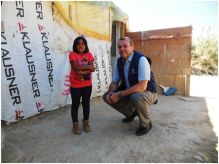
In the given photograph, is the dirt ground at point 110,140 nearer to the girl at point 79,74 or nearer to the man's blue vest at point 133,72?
the girl at point 79,74

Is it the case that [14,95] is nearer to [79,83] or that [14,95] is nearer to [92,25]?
[79,83]

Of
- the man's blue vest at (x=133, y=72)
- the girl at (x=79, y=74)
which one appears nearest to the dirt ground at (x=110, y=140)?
the girl at (x=79, y=74)

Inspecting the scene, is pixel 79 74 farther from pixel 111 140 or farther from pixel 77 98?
pixel 111 140

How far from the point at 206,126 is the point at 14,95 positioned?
316 centimetres

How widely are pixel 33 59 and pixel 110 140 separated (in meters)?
2.09

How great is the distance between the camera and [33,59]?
430cm

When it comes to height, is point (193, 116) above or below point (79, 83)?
below

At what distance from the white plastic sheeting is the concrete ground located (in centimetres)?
30

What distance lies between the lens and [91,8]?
5.94 meters

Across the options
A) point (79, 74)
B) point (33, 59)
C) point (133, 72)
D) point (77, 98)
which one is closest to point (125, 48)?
point (133, 72)

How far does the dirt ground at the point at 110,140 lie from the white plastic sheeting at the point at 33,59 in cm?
31

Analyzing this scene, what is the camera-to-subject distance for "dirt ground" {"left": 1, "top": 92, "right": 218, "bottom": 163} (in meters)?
2.75

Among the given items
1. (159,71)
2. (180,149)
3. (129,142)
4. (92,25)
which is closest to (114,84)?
(129,142)

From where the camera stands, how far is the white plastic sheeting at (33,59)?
12.6 feet
